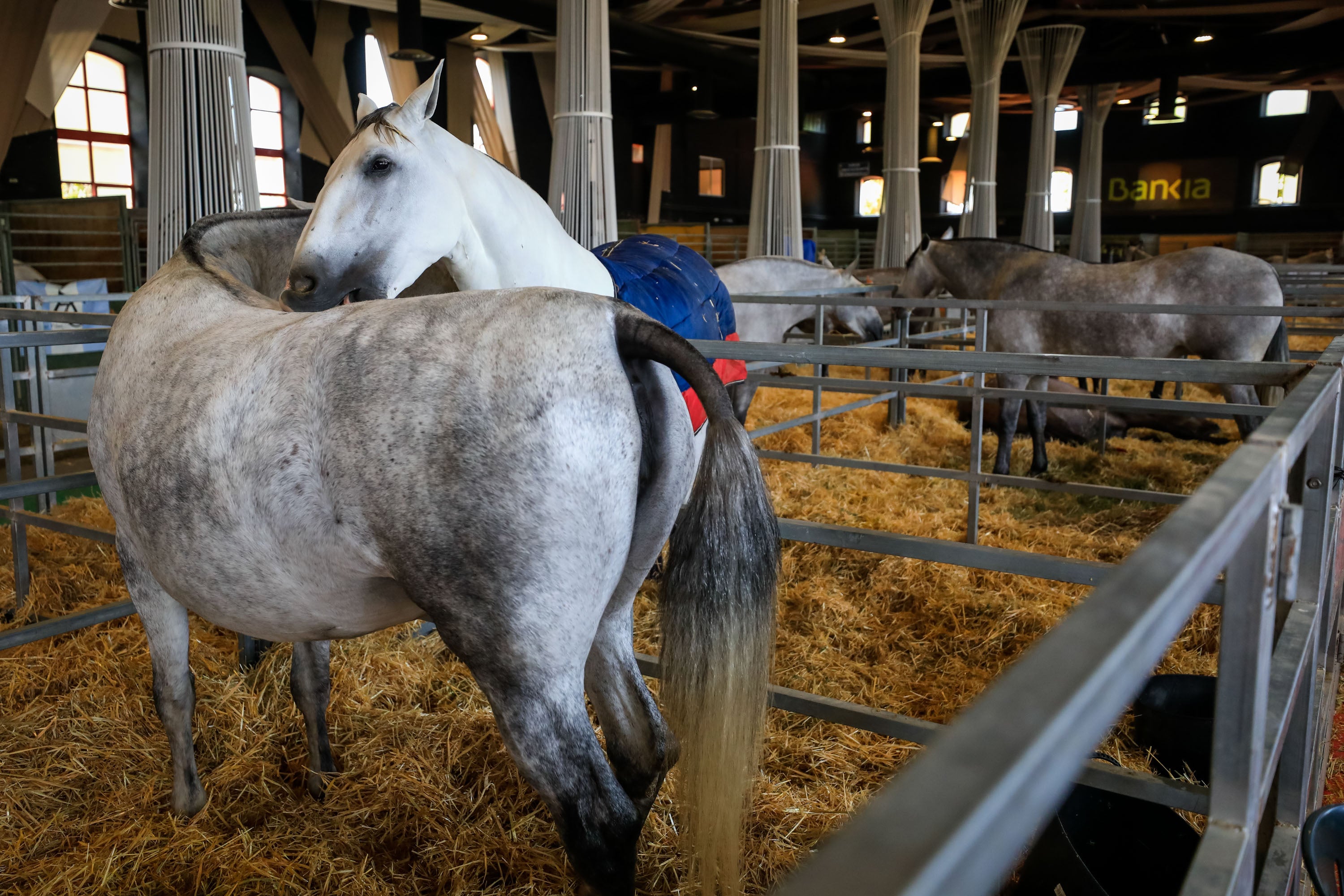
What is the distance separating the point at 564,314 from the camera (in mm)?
1387

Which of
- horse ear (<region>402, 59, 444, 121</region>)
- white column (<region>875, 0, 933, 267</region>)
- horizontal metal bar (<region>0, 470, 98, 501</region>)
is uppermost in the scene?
white column (<region>875, 0, 933, 267</region>)

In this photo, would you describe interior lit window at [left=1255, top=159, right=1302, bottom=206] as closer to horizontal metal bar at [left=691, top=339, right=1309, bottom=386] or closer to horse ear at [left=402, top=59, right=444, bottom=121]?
horizontal metal bar at [left=691, top=339, right=1309, bottom=386]

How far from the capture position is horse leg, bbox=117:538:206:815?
2057 mm

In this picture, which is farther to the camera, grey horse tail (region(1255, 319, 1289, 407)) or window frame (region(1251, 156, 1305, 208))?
window frame (region(1251, 156, 1305, 208))

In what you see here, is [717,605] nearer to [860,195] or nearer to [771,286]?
[771,286]

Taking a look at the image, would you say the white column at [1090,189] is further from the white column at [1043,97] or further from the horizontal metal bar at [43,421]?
the horizontal metal bar at [43,421]

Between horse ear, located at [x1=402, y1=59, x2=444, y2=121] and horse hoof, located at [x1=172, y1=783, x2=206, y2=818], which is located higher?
horse ear, located at [x1=402, y1=59, x2=444, y2=121]

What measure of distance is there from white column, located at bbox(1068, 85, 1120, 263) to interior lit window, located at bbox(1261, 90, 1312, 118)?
597cm

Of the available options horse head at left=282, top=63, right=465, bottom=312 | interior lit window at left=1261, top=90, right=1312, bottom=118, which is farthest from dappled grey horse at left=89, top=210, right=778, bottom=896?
interior lit window at left=1261, top=90, right=1312, bottom=118

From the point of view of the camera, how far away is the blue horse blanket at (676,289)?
8.20 ft

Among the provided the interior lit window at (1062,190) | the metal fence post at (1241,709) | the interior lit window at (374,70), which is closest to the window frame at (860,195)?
the interior lit window at (1062,190)

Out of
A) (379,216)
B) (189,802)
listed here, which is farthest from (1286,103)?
(189,802)

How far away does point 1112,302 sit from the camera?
549 cm

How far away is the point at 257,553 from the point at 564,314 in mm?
674
